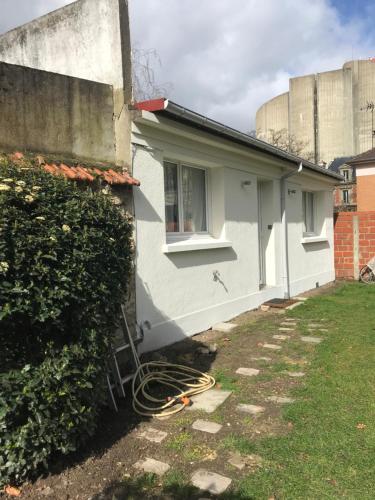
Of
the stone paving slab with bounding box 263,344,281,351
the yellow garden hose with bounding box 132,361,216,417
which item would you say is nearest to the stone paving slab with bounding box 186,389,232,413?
the yellow garden hose with bounding box 132,361,216,417

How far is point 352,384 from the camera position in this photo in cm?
469

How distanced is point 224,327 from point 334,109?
5907 centimetres

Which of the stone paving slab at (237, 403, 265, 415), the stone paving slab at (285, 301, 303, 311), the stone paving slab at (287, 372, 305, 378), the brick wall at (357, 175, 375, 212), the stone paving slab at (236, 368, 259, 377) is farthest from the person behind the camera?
the brick wall at (357, 175, 375, 212)

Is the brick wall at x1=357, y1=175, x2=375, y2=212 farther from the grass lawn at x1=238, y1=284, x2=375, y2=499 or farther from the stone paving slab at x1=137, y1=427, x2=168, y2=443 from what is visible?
the stone paving slab at x1=137, y1=427, x2=168, y2=443

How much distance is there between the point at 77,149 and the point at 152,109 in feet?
3.83

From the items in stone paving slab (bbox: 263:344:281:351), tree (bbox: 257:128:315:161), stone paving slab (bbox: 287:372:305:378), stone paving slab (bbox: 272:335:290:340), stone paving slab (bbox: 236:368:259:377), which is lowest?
stone paving slab (bbox: 236:368:259:377)

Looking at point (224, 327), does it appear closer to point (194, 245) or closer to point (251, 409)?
point (194, 245)

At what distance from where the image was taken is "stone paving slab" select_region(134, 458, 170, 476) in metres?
3.16

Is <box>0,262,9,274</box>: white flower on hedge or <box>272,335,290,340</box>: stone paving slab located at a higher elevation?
<box>0,262,9,274</box>: white flower on hedge

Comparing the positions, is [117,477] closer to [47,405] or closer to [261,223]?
[47,405]

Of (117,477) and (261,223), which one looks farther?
(261,223)

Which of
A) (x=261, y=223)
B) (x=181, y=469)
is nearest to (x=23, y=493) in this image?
(x=181, y=469)

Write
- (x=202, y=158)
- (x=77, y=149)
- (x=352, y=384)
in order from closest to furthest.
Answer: (x=352, y=384) → (x=77, y=149) → (x=202, y=158)

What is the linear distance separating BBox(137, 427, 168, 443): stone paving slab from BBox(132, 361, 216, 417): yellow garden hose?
11.3 inches
